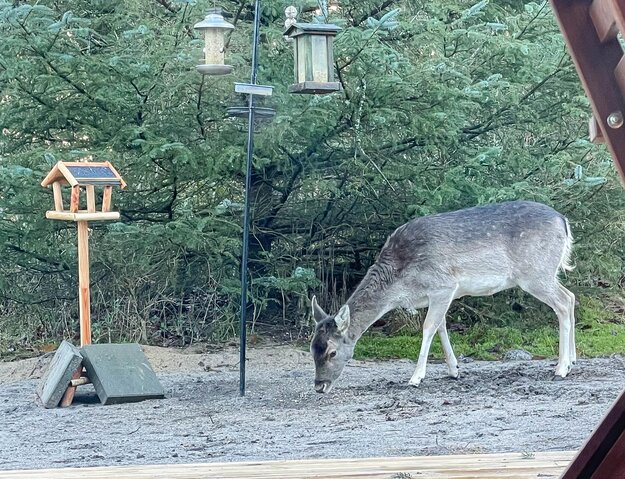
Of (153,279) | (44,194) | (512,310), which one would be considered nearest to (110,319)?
(153,279)

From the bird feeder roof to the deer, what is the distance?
7.27 ft

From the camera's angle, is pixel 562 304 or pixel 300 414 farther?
pixel 562 304

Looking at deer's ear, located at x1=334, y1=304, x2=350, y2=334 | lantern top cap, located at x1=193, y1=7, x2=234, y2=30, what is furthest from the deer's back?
lantern top cap, located at x1=193, y1=7, x2=234, y2=30

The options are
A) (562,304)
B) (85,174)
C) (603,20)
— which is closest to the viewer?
(603,20)

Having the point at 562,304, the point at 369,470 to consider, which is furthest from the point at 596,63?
the point at 562,304

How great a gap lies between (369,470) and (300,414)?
3.70 m

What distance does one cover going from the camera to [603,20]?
2242mm

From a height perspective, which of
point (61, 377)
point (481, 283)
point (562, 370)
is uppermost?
point (481, 283)

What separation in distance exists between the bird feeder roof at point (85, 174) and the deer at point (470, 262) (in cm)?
221

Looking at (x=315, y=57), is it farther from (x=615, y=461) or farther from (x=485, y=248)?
(x=615, y=461)

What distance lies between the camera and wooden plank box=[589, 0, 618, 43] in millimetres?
2180

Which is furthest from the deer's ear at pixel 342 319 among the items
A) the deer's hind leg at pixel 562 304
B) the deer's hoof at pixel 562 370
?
the deer's hoof at pixel 562 370

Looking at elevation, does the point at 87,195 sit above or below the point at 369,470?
above

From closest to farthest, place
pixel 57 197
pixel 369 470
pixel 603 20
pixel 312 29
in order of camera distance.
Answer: pixel 603 20, pixel 369 470, pixel 312 29, pixel 57 197
